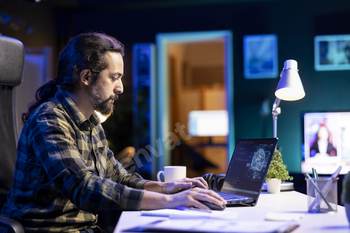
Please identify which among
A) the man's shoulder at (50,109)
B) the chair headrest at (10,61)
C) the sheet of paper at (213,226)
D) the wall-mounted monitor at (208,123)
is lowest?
the wall-mounted monitor at (208,123)

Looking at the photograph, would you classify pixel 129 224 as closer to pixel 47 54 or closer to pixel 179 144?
pixel 47 54

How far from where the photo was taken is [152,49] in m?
4.93

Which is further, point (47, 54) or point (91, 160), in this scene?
point (47, 54)

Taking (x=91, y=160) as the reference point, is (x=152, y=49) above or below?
above

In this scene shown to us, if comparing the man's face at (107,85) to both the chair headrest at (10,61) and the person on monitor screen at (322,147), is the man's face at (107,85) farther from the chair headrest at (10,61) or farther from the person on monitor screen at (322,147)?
the person on monitor screen at (322,147)

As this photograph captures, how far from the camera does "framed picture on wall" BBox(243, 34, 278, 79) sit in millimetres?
4672

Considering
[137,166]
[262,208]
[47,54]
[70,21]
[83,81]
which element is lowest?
[137,166]

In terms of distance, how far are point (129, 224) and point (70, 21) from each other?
4677mm

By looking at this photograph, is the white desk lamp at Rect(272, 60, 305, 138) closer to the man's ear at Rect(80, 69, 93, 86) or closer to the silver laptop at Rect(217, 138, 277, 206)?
the silver laptop at Rect(217, 138, 277, 206)

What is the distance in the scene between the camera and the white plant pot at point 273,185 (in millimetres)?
1615

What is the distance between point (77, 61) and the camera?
157 cm

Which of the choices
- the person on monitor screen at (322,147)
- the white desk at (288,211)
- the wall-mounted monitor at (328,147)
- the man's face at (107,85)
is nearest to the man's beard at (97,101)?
the man's face at (107,85)

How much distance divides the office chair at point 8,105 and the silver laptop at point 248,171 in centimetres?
97

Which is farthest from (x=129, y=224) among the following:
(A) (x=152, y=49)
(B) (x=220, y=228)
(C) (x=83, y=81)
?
(A) (x=152, y=49)
